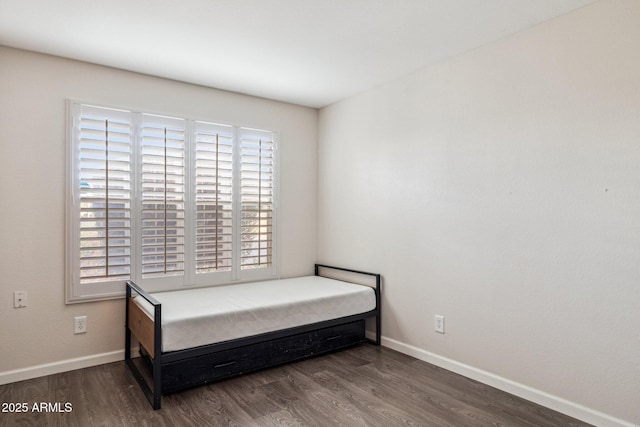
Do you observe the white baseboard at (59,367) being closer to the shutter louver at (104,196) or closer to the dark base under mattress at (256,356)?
the shutter louver at (104,196)

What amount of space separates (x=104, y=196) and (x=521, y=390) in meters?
3.26

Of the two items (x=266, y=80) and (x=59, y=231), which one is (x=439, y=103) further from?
(x=59, y=231)

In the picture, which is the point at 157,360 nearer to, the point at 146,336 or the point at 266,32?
the point at 146,336

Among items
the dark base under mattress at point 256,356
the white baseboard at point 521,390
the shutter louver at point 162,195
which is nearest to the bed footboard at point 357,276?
the dark base under mattress at point 256,356

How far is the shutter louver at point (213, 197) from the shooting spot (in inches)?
136

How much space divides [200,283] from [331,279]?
4.23ft

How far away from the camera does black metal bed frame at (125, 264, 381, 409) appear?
2.40m

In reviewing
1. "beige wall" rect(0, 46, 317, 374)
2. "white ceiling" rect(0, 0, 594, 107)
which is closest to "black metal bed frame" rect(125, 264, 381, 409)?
"beige wall" rect(0, 46, 317, 374)

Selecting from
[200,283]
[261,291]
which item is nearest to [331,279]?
[261,291]

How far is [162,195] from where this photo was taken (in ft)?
10.7

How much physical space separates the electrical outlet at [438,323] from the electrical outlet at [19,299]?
9.91ft

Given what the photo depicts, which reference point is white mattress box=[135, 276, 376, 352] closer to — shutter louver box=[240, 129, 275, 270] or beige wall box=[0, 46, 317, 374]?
shutter louver box=[240, 129, 275, 270]

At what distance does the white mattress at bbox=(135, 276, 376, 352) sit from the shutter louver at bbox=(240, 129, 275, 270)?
30 centimetres

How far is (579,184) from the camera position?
224 centimetres
